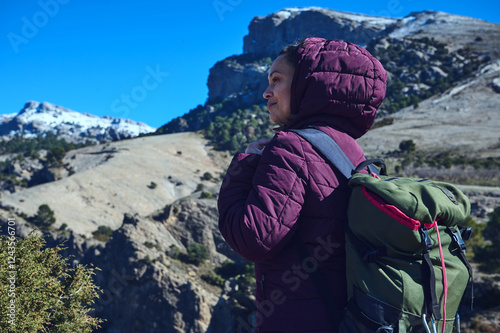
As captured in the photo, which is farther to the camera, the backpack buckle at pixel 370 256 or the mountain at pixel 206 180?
the mountain at pixel 206 180

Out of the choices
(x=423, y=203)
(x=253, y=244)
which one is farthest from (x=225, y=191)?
(x=423, y=203)

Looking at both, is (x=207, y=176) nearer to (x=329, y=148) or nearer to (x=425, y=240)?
(x=329, y=148)

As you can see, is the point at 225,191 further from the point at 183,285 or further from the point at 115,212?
the point at 115,212

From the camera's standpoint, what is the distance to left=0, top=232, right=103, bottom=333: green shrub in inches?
139

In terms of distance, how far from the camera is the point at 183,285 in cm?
2733

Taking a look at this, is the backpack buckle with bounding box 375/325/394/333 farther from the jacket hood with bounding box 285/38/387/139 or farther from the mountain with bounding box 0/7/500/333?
the mountain with bounding box 0/7/500/333

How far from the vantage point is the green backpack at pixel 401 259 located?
1658 millimetres

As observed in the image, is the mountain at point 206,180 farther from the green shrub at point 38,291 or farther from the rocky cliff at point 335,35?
the green shrub at point 38,291

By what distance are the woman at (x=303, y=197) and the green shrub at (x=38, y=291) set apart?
2430mm

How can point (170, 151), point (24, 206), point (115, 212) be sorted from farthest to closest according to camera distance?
1. point (170, 151)
2. point (115, 212)
3. point (24, 206)

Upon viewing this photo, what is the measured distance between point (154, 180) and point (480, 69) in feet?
191

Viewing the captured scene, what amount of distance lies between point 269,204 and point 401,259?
1.85 feet

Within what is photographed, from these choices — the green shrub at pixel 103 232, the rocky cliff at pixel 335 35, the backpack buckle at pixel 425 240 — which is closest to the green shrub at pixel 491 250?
the backpack buckle at pixel 425 240

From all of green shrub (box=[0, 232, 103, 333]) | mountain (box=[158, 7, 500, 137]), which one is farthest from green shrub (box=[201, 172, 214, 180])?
green shrub (box=[0, 232, 103, 333])
